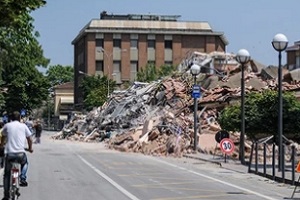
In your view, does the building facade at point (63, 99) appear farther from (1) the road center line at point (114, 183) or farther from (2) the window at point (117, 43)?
(1) the road center line at point (114, 183)

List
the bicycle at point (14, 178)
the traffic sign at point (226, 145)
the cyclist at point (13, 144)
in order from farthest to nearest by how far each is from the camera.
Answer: the traffic sign at point (226, 145), the cyclist at point (13, 144), the bicycle at point (14, 178)

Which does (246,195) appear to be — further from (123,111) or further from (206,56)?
(206,56)

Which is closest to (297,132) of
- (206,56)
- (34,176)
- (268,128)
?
(268,128)

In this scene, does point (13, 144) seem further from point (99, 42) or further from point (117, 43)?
point (99, 42)

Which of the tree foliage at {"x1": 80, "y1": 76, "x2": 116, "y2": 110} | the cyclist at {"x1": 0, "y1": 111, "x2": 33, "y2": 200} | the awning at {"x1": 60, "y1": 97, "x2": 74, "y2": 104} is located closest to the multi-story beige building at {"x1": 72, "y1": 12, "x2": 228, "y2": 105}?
the tree foliage at {"x1": 80, "y1": 76, "x2": 116, "y2": 110}

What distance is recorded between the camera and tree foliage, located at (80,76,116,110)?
92.7 meters

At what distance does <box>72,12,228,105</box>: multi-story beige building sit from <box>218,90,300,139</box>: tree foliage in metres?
78.5

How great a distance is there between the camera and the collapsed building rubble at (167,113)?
42.0 meters

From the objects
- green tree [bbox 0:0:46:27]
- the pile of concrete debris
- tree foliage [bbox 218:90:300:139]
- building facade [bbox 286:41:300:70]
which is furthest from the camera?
building facade [bbox 286:41:300:70]

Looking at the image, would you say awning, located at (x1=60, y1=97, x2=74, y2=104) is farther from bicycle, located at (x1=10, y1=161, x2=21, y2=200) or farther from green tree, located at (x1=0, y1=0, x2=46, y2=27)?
bicycle, located at (x1=10, y1=161, x2=21, y2=200)

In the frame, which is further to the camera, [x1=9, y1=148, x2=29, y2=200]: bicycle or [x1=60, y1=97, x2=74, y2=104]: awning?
[x1=60, y1=97, x2=74, y2=104]: awning

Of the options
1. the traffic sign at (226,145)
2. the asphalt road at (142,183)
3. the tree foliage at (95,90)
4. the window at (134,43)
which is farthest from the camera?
the window at (134,43)

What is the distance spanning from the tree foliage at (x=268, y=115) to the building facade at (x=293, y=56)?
63.1m

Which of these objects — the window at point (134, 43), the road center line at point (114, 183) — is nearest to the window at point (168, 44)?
the window at point (134, 43)
